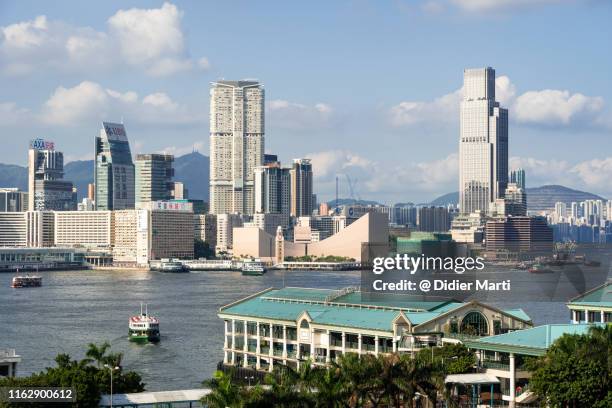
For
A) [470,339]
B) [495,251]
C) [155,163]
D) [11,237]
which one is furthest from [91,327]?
[155,163]

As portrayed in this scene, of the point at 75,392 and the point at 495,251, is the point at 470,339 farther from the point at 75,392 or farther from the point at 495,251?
the point at 495,251

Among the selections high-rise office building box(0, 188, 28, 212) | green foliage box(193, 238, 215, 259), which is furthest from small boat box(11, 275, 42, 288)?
high-rise office building box(0, 188, 28, 212)

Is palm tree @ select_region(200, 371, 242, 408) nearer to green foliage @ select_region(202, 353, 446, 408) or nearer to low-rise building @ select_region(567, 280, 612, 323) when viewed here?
green foliage @ select_region(202, 353, 446, 408)

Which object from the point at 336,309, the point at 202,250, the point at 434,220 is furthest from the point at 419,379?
the point at 434,220

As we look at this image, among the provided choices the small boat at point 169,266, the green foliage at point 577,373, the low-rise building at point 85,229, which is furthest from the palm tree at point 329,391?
the low-rise building at point 85,229

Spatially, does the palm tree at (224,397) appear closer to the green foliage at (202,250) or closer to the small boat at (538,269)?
the small boat at (538,269)

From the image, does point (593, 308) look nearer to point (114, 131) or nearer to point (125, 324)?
point (125, 324)
